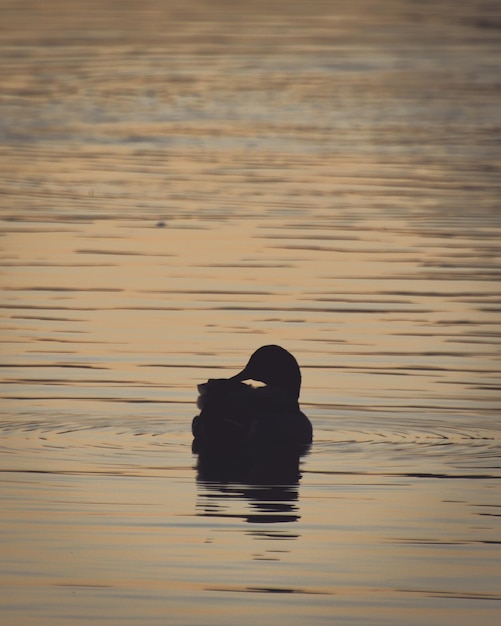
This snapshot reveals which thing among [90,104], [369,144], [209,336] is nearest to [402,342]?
[209,336]

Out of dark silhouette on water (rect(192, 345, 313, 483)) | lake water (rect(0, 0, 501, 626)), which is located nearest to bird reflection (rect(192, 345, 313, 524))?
dark silhouette on water (rect(192, 345, 313, 483))

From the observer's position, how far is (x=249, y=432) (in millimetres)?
12414

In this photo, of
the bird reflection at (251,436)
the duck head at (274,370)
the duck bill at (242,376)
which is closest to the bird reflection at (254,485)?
A: the bird reflection at (251,436)

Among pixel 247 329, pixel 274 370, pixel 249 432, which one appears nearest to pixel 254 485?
pixel 249 432

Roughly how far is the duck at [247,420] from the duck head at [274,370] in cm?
6

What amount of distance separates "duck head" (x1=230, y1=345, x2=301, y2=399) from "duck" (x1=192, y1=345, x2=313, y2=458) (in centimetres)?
6

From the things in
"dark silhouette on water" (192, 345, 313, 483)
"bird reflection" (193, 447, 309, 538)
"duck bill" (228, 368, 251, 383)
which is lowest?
"bird reflection" (193, 447, 309, 538)

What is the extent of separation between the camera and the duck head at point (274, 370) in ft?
42.7

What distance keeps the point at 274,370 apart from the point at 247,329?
8.32 feet

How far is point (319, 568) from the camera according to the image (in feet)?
30.6

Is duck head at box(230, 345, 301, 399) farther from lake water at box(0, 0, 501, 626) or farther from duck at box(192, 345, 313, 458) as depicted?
lake water at box(0, 0, 501, 626)

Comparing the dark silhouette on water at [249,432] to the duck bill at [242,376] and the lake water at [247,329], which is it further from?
the duck bill at [242,376]

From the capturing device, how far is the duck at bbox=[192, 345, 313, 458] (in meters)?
12.1

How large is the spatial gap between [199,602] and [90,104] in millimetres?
22152
